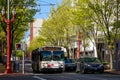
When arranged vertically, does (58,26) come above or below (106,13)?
above

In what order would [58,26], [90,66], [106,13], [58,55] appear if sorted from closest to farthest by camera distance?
[90,66]
[58,55]
[106,13]
[58,26]

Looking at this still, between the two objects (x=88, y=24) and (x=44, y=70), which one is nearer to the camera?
(x=44, y=70)

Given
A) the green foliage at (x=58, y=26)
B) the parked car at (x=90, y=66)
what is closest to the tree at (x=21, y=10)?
the parked car at (x=90, y=66)

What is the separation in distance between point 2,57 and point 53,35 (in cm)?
1626

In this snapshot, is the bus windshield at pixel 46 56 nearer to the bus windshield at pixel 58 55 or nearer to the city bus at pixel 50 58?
the city bus at pixel 50 58

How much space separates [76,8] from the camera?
51250mm


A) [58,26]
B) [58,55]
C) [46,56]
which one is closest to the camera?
[46,56]

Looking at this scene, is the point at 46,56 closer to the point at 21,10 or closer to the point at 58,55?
the point at 58,55

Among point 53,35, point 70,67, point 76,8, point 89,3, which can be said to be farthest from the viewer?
point 53,35

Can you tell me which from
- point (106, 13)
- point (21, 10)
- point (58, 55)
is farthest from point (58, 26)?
point (58, 55)

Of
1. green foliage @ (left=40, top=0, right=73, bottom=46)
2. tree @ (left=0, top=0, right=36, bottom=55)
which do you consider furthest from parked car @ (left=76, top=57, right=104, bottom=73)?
green foliage @ (left=40, top=0, right=73, bottom=46)

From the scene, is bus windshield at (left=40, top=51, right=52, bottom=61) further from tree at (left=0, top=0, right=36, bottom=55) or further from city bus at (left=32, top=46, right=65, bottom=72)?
tree at (left=0, top=0, right=36, bottom=55)

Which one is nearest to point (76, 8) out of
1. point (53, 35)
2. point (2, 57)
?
point (53, 35)

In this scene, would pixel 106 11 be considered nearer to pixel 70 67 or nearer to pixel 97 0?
pixel 97 0
